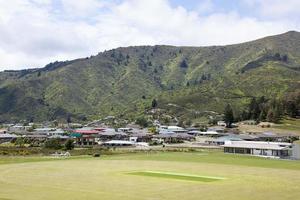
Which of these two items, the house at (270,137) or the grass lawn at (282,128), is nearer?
the house at (270,137)

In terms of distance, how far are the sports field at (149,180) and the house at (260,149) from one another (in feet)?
76.2

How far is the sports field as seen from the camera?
45.4 metres

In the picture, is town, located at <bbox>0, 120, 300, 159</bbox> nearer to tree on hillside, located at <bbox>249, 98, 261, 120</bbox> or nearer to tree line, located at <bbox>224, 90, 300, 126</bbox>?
tree line, located at <bbox>224, 90, 300, 126</bbox>

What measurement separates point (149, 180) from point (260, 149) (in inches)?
2080

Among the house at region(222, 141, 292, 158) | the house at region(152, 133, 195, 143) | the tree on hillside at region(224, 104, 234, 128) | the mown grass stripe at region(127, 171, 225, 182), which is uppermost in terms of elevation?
the tree on hillside at region(224, 104, 234, 128)

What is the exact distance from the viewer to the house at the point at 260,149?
100312 millimetres

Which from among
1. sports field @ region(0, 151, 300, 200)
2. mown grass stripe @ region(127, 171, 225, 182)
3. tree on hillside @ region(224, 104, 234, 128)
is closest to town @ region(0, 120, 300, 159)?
tree on hillside @ region(224, 104, 234, 128)

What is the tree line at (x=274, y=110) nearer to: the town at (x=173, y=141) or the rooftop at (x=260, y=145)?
the town at (x=173, y=141)

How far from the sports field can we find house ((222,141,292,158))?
76.2ft

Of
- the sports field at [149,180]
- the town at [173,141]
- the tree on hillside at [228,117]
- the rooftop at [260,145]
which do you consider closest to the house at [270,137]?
the town at [173,141]

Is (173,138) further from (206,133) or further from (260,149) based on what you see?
(260,149)

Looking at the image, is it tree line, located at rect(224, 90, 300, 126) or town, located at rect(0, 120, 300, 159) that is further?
tree line, located at rect(224, 90, 300, 126)


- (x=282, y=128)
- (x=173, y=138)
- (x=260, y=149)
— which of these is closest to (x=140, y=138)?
(x=173, y=138)

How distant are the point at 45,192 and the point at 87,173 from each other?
54.6 feet
